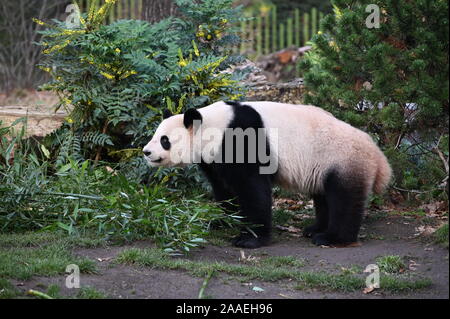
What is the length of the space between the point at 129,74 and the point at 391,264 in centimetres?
402

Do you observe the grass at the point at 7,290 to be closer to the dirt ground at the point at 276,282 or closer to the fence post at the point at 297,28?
the dirt ground at the point at 276,282

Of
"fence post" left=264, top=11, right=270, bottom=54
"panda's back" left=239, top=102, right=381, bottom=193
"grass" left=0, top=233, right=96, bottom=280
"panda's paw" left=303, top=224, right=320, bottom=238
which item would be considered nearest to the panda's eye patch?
"panda's back" left=239, top=102, right=381, bottom=193

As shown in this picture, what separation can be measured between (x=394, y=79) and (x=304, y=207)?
2187 millimetres

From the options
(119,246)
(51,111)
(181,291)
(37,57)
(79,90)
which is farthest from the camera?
(37,57)

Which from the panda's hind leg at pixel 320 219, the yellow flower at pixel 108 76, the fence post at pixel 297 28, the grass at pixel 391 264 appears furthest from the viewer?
the fence post at pixel 297 28

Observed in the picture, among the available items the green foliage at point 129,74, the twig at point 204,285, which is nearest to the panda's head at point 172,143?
the green foliage at point 129,74

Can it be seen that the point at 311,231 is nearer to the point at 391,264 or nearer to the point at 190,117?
the point at 391,264

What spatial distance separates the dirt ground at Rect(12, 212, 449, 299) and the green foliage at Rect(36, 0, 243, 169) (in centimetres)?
219

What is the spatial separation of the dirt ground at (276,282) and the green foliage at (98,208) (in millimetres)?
215

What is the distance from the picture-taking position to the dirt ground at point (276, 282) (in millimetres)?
4906

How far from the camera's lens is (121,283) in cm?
502

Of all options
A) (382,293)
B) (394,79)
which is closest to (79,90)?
(394,79)

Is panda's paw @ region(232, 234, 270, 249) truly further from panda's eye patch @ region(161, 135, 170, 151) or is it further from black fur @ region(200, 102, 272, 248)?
panda's eye patch @ region(161, 135, 170, 151)
